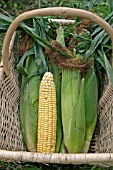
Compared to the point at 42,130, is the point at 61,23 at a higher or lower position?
higher

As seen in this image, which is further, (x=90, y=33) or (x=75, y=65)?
(x=90, y=33)

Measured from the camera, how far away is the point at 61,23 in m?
2.02

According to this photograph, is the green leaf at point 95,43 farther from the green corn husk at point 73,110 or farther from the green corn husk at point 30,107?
the green corn husk at point 30,107

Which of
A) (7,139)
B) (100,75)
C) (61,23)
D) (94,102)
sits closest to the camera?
(7,139)

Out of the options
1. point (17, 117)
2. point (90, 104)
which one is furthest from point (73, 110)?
point (17, 117)

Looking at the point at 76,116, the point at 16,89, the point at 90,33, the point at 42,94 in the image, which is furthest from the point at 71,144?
the point at 90,33

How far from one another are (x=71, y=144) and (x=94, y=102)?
222 millimetres

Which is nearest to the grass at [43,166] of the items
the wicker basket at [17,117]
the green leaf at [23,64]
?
the wicker basket at [17,117]

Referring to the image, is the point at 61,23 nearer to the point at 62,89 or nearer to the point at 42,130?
the point at 62,89

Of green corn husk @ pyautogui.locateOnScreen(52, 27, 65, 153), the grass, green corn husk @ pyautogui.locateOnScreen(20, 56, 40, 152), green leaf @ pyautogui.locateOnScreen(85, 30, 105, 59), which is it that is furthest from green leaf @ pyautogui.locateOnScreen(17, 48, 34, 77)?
the grass

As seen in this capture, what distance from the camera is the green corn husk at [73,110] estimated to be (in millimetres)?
1623

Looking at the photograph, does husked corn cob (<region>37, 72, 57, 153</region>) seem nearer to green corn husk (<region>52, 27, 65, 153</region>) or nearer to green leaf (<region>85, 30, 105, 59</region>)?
green corn husk (<region>52, 27, 65, 153</region>)

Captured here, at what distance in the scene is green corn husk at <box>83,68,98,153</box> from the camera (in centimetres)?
171

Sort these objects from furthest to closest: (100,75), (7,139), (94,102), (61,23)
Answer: (61,23), (100,75), (94,102), (7,139)
